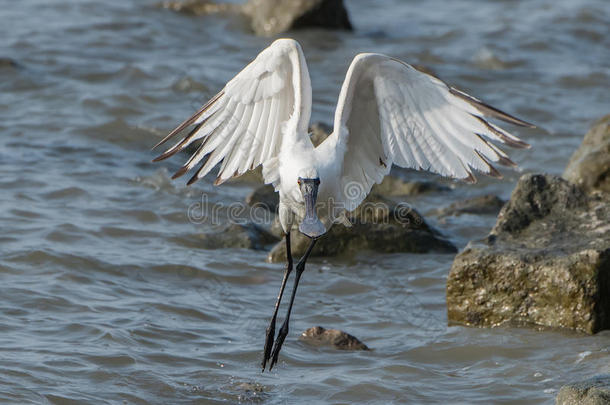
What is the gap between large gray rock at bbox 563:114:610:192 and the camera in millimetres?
9320

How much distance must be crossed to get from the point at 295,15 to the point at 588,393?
13.4 metres

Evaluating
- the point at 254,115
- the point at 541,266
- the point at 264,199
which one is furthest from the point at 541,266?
the point at 264,199

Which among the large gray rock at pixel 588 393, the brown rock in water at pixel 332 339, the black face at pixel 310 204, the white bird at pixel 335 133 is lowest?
the brown rock in water at pixel 332 339

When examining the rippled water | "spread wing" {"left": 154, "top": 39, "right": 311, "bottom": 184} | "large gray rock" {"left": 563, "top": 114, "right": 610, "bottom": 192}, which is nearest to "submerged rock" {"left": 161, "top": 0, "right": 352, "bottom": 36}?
the rippled water

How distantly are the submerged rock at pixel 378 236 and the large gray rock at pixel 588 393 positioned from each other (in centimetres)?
386

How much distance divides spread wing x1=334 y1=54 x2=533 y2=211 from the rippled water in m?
1.47

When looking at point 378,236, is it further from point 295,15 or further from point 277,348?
point 295,15

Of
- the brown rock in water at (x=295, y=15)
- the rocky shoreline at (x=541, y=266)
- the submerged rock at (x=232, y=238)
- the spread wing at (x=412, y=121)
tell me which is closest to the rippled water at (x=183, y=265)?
the submerged rock at (x=232, y=238)

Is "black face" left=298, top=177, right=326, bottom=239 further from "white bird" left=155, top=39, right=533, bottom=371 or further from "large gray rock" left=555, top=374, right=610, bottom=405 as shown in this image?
"large gray rock" left=555, top=374, right=610, bottom=405

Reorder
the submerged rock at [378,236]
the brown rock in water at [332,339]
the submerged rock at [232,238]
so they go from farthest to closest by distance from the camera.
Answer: the submerged rock at [232,238]
the submerged rock at [378,236]
the brown rock in water at [332,339]

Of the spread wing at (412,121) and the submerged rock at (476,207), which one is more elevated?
the spread wing at (412,121)

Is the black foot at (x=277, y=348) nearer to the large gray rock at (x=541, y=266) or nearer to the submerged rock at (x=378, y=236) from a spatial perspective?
the large gray rock at (x=541, y=266)

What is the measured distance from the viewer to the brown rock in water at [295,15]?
17797 millimetres

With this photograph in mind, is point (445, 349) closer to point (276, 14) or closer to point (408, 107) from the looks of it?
point (408, 107)
